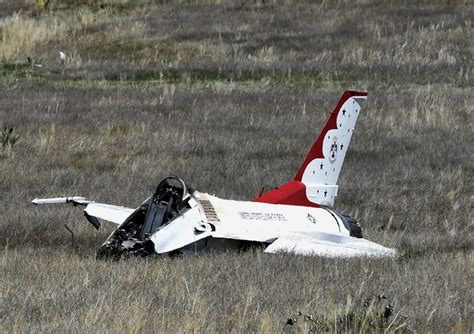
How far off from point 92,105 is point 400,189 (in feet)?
30.1

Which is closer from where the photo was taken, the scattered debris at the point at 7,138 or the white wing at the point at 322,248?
the white wing at the point at 322,248

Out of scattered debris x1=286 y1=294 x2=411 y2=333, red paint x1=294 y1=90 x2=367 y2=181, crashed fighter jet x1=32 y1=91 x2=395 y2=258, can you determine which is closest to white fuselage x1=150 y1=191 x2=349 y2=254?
crashed fighter jet x1=32 y1=91 x2=395 y2=258

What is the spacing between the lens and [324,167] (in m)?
12.5

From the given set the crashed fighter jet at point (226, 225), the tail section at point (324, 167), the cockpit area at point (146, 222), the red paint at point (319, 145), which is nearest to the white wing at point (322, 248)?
the crashed fighter jet at point (226, 225)

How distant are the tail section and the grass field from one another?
34.7 inches

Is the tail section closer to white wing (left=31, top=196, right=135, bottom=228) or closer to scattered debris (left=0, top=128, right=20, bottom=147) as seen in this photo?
white wing (left=31, top=196, right=135, bottom=228)

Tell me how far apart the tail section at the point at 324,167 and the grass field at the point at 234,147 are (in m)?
0.88

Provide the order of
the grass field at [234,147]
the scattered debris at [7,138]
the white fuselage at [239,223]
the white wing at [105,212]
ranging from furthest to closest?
1. the scattered debris at [7,138]
2. the white wing at [105,212]
3. the white fuselage at [239,223]
4. the grass field at [234,147]

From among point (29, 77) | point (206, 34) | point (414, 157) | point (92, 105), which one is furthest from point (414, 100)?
point (206, 34)

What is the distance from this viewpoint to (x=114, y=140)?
61.6ft

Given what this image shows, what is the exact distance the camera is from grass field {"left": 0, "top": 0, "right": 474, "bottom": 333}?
812 cm

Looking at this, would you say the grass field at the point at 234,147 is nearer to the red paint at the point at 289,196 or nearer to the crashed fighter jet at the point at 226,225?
the crashed fighter jet at the point at 226,225

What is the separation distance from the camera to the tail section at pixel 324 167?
39.5 ft

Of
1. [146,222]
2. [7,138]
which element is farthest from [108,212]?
[7,138]
